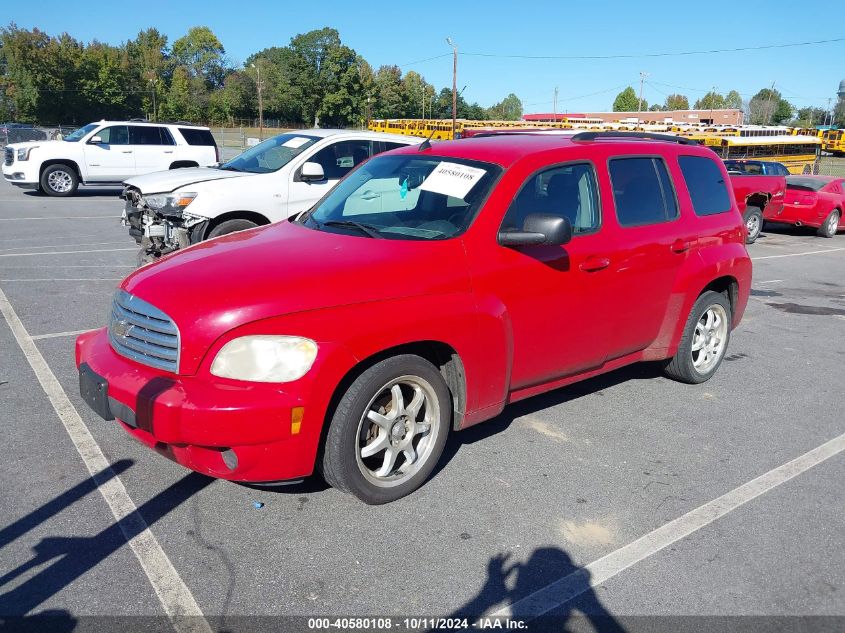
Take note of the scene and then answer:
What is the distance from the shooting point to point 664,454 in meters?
4.41

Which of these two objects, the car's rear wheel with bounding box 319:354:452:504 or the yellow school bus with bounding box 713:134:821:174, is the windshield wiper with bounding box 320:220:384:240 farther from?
the yellow school bus with bounding box 713:134:821:174

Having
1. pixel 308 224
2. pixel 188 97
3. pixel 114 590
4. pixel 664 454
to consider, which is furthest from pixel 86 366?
pixel 188 97

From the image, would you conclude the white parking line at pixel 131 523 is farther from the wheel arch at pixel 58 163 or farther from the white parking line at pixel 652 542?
the wheel arch at pixel 58 163

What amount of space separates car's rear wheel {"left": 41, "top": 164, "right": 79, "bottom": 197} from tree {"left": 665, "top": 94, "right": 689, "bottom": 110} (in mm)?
141298

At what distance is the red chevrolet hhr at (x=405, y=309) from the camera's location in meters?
3.22

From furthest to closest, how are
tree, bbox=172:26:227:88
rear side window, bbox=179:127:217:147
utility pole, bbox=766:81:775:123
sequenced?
tree, bbox=172:26:227:88 → utility pole, bbox=766:81:775:123 → rear side window, bbox=179:127:217:147

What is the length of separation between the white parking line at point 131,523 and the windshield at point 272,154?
169 inches

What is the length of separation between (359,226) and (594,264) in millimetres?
1483

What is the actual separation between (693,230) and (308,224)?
2805mm

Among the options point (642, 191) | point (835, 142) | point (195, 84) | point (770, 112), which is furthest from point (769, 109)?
point (642, 191)

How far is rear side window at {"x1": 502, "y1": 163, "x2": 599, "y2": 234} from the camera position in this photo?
418 centimetres

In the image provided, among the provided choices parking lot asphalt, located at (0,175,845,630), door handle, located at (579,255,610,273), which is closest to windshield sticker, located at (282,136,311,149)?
parking lot asphalt, located at (0,175,845,630)

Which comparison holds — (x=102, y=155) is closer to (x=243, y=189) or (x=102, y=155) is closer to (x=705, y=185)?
(x=243, y=189)

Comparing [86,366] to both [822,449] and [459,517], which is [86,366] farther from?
[822,449]
